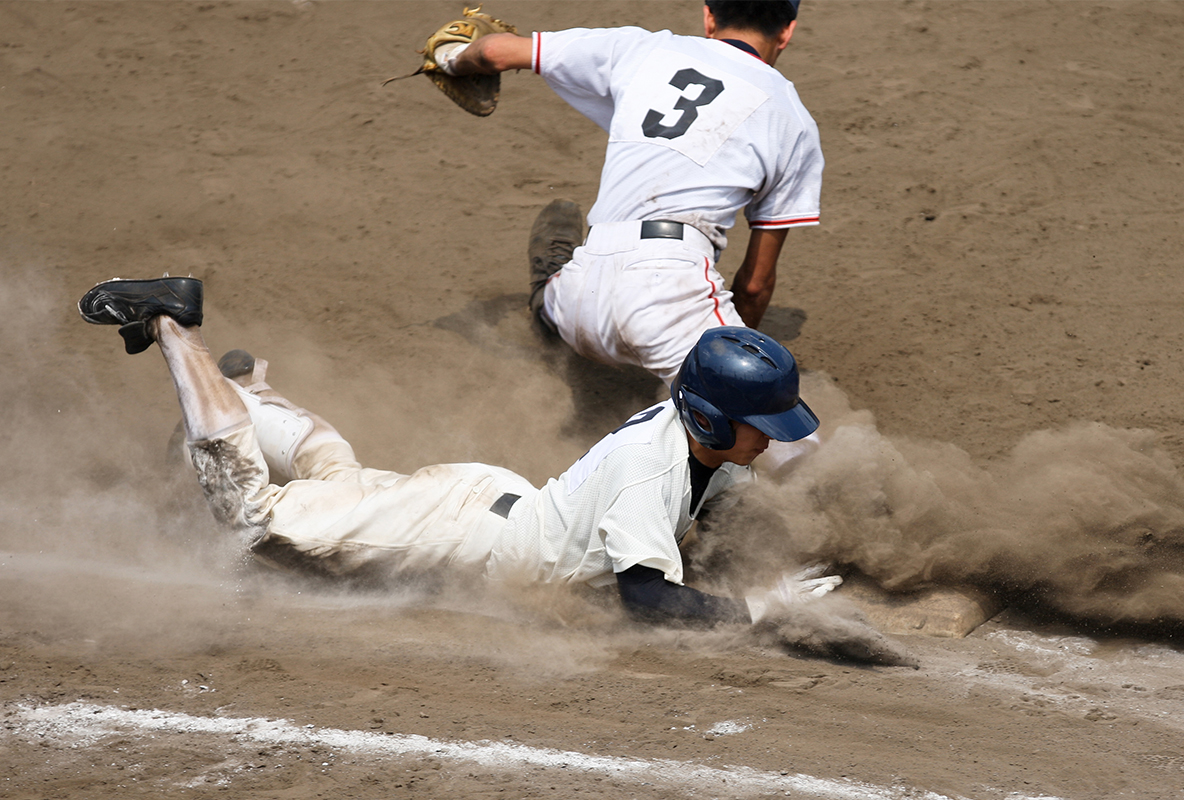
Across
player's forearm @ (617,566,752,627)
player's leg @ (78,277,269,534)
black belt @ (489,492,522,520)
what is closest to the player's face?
player's forearm @ (617,566,752,627)

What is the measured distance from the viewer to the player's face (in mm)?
3123

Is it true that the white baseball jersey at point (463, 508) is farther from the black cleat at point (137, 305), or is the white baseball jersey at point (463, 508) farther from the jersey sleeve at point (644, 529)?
the black cleat at point (137, 305)

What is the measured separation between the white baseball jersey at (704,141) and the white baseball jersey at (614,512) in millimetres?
1175

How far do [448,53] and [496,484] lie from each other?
2253 mm

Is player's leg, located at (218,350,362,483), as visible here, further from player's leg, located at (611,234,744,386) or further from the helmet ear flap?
the helmet ear flap

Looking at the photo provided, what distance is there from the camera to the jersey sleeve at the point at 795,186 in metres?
4.20

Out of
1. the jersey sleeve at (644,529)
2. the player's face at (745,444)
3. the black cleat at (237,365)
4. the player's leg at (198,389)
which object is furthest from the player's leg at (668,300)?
the black cleat at (237,365)

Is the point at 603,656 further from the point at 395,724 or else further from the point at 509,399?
the point at 509,399

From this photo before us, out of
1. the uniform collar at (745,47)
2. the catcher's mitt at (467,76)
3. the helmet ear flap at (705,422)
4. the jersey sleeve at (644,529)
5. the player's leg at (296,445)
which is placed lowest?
the player's leg at (296,445)

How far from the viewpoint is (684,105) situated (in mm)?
4188

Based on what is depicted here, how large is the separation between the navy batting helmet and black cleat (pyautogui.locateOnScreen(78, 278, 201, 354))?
2087mm

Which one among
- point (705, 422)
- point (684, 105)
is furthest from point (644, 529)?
point (684, 105)

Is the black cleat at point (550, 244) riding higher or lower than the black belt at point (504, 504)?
higher

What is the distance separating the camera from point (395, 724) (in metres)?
2.95
